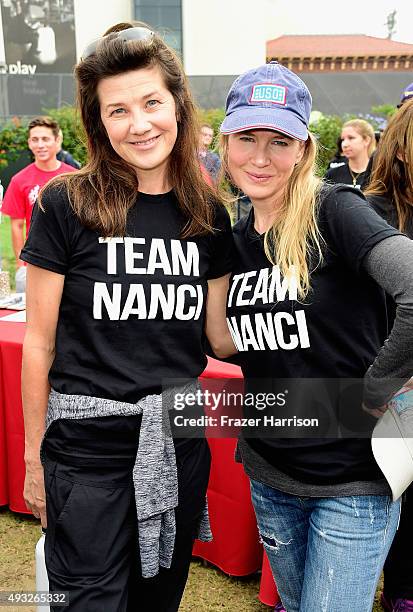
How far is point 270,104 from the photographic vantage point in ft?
4.73

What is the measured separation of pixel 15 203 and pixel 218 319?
429 cm

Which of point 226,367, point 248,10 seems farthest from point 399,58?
point 226,367

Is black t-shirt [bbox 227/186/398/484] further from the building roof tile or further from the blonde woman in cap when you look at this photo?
the building roof tile

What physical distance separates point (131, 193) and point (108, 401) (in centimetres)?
50

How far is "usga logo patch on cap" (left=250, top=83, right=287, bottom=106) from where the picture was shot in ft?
4.75

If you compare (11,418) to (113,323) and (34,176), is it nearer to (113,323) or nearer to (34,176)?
(113,323)

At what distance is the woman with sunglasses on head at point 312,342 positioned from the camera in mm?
1364

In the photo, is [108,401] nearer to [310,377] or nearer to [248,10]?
[310,377]

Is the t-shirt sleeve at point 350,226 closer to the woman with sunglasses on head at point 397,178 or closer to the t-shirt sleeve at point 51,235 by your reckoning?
the t-shirt sleeve at point 51,235

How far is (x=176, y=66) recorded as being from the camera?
147 cm

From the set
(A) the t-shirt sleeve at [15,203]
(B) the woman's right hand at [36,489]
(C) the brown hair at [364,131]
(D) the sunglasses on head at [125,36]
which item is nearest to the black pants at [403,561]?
(B) the woman's right hand at [36,489]

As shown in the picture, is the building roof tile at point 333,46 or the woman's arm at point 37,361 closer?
the woman's arm at point 37,361

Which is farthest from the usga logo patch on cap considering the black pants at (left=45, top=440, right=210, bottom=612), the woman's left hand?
the black pants at (left=45, top=440, right=210, bottom=612)

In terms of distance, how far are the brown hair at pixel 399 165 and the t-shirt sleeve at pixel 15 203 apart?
4044 mm
